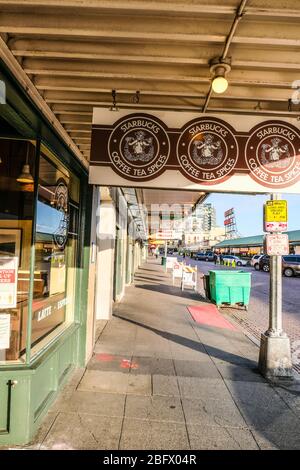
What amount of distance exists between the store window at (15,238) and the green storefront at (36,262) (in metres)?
0.01

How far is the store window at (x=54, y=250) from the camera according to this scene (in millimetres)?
3969

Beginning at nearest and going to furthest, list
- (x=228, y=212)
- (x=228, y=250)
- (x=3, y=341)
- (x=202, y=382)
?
(x=3, y=341) < (x=202, y=382) < (x=228, y=250) < (x=228, y=212)

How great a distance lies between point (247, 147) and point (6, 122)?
9.14 ft

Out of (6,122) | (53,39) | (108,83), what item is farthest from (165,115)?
(6,122)

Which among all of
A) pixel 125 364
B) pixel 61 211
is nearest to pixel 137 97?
pixel 61 211

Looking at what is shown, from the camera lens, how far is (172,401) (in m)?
4.21

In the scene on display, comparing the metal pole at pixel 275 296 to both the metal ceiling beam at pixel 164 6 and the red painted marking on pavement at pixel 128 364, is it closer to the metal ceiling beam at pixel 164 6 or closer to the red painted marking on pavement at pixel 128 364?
the red painted marking on pavement at pixel 128 364

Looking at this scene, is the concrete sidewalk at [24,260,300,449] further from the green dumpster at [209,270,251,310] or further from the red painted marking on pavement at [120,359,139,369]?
the green dumpster at [209,270,251,310]

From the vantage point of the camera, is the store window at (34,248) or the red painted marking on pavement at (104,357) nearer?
the store window at (34,248)

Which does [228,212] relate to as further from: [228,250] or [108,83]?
[108,83]

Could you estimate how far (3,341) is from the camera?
3359mm

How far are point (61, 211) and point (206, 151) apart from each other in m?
2.30

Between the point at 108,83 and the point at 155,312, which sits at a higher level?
the point at 108,83

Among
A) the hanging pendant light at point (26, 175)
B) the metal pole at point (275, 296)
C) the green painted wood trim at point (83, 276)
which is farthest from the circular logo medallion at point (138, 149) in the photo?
the metal pole at point (275, 296)
